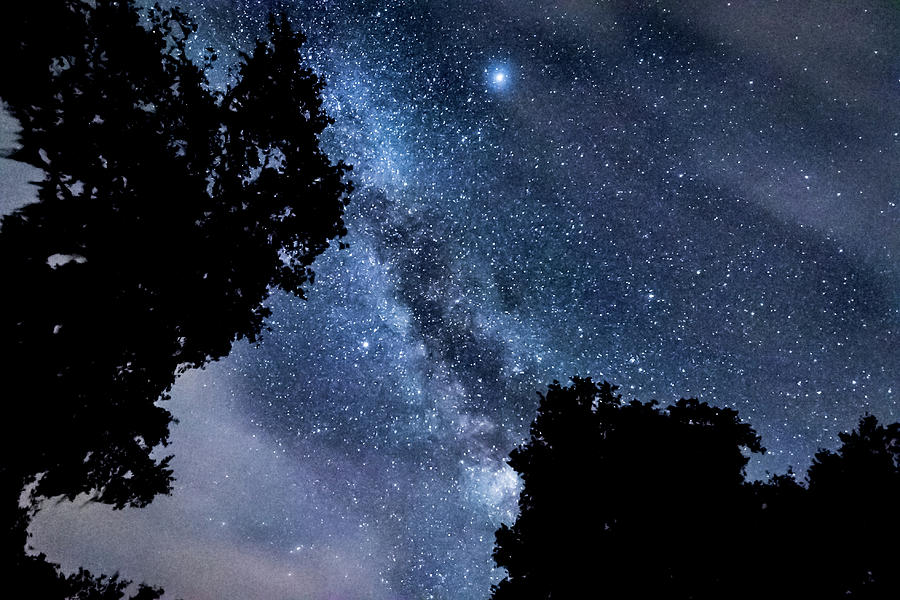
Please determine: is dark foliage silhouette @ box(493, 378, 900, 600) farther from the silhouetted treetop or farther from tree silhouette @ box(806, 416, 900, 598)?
the silhouetted treetop

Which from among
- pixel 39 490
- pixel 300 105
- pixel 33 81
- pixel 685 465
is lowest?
pixel 39 490

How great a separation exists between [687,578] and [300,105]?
654 inches

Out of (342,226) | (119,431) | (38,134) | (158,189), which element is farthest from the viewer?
(342,226)

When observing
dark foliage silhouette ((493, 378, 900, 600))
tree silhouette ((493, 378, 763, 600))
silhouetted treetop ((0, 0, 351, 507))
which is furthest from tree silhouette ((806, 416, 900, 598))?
silhouetted treetop ((0, 0, 351, 507))

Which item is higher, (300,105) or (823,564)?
(300,105)

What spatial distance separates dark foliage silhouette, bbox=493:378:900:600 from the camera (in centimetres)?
1120

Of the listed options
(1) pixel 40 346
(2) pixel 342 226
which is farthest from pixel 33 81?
(2) pixel 342 226

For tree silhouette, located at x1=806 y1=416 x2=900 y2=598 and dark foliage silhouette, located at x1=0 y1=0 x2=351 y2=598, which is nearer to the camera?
dark foliage silhouette, located at x1=0 y1=0 x2=351 y2=598

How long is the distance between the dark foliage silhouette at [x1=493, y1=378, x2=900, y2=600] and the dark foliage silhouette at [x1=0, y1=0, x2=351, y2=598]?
1107cm

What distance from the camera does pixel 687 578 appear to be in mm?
11266

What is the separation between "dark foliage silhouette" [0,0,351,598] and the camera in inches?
332

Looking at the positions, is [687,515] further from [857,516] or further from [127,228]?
[127,228]

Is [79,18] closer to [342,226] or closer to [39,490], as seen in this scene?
[342,226]

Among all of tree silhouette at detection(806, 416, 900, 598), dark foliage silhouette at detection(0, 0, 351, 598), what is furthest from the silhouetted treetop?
tree silhouette at detection(806, 416, 900, 598)
